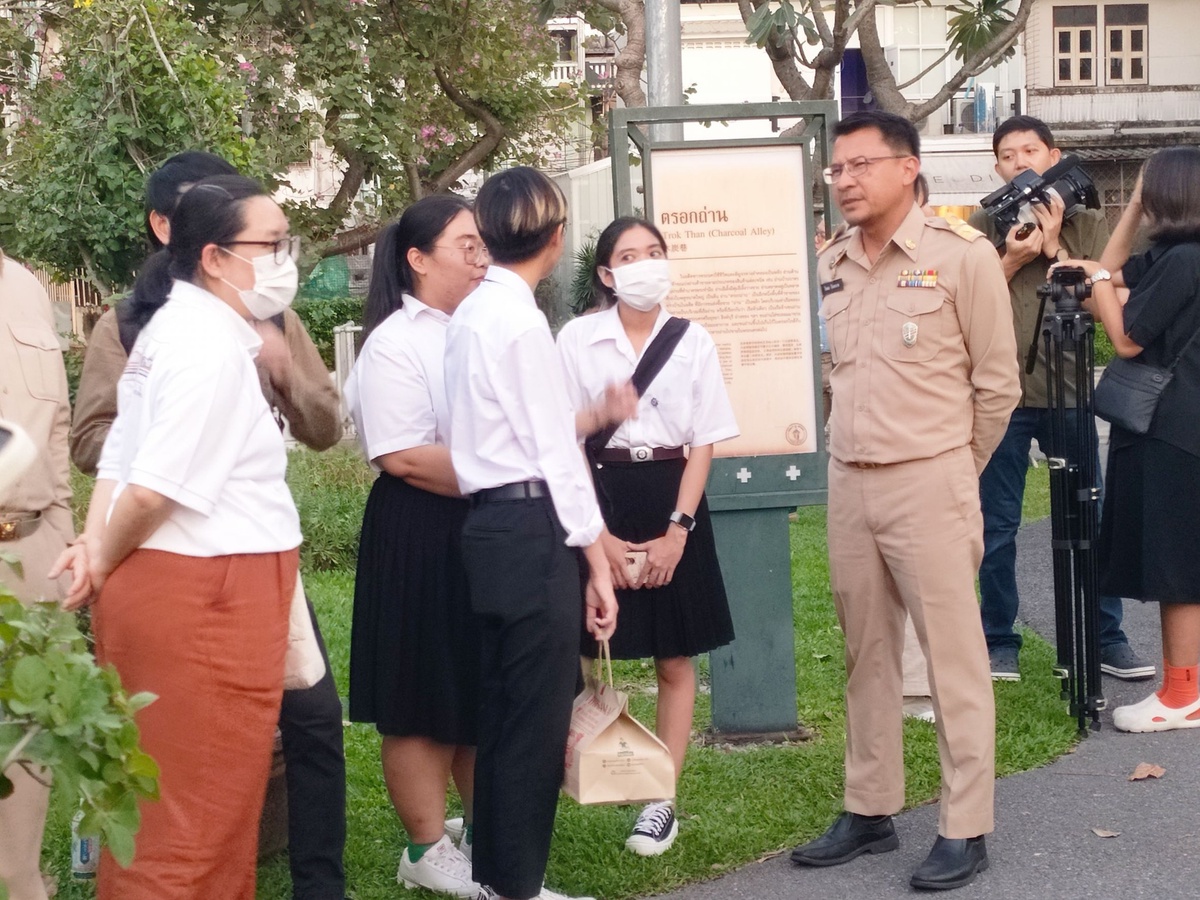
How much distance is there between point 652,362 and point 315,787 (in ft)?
5.36

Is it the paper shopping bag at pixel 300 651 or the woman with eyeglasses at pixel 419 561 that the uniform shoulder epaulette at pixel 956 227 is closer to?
the woman with eyeglasses at pixel 419 561

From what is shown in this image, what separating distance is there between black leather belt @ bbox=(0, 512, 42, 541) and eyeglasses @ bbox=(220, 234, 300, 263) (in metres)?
0.96

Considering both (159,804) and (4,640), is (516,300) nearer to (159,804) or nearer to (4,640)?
(159,804)

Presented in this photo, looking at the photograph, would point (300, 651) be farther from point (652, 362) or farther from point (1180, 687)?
point (1180, 687)

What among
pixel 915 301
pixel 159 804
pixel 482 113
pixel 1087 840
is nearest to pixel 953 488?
pixel 915 301

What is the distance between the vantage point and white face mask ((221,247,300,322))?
10.3ft

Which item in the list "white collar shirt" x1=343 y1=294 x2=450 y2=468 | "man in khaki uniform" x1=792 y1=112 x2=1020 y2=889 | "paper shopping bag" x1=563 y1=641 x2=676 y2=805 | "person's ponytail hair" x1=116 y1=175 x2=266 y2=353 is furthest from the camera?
"man in khaki uniform" x1=792 y1=112 x2=1020 y2=889

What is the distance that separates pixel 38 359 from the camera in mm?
3678

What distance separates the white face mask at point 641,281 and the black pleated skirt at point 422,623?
0.89 meters

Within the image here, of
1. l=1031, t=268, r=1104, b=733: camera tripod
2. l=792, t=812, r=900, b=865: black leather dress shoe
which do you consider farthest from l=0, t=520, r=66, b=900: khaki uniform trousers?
l=1031, t=268, r=1104, b=733: camera tripod

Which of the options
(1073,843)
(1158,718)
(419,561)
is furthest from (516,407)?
(1158,718)

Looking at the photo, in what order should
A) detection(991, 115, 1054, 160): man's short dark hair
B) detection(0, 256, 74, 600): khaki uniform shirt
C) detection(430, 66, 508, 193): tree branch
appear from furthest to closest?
detection(430, 66, 508, 193): tree branch
detection(991, 115, 1054, 160): man's short dark hair
detection(0, 256, 74, 600): khaki uniform shirt

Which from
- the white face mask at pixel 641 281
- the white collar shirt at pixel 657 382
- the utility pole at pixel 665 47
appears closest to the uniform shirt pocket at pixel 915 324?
the white collar shirt at pixel 657 382

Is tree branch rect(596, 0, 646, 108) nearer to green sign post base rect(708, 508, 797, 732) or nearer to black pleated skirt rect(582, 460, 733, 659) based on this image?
green sign post base rect(708, 508, 797, 732)
